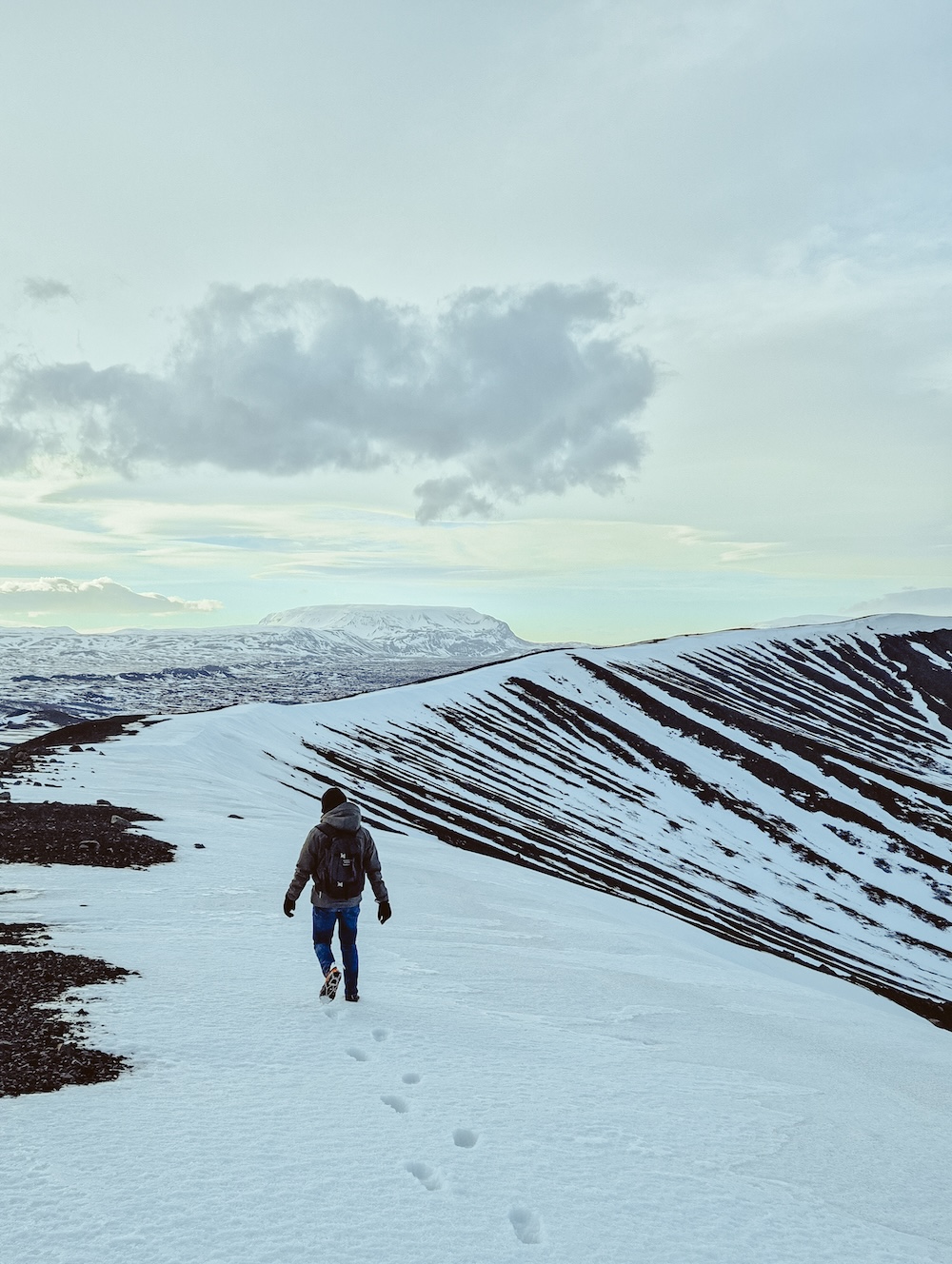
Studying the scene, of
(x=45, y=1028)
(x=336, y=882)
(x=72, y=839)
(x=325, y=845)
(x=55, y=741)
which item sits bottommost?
(x=55, y=741)

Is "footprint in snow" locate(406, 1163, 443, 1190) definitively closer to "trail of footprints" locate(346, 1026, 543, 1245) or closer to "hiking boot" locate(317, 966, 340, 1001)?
"trail of footprints" locate(346, 1026, 543, 1245)

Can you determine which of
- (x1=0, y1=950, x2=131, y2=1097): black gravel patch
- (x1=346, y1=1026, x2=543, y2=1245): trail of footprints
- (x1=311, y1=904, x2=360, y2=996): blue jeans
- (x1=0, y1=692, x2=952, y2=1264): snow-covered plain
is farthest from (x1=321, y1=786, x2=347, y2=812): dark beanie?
(x1=346, y1=1026, x2=543, y2=1245): trail of footprints

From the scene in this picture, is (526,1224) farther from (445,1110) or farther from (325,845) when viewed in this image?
(325,845)

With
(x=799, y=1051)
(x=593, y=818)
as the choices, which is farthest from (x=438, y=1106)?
(x=593, y=818)

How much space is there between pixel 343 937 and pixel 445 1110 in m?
3.25

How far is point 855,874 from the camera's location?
262ft

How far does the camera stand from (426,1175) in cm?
670

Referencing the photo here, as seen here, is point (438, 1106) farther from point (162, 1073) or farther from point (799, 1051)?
point (799, 1051)

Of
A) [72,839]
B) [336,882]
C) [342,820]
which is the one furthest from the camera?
[72,839]

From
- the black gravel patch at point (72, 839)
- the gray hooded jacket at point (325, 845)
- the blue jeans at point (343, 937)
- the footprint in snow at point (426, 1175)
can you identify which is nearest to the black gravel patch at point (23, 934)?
the gray hooded jacket at point (325, 845)

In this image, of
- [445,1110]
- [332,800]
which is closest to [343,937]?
[332,800]

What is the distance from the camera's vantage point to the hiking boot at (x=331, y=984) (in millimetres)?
10664

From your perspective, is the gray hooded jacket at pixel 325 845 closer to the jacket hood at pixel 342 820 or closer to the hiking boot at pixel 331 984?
the jacket hood at pixel 342 820

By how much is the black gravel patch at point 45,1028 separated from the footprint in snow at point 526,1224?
4236mm
